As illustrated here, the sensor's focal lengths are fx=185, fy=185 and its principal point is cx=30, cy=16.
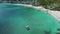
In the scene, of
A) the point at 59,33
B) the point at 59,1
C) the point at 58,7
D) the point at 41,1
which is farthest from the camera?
the point at 41,1

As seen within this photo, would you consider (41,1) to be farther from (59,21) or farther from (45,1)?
(59,21)

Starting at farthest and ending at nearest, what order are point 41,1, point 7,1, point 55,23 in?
point 7,1
point 41,1
point 55,23

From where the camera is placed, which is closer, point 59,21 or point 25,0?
point 59,21

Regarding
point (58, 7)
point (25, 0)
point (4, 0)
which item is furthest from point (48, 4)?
point (4, 0)

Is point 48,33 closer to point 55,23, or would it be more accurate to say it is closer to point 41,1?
point 55,23

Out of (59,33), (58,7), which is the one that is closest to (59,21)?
(59,33)

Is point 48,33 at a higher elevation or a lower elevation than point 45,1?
higher

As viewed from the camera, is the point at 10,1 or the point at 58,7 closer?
the point at 58,7

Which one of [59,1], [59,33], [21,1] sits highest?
[59,33]

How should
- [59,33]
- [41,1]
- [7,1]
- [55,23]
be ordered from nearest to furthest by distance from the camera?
[59,33] → [55,23] → [41,1] → [7,1]
